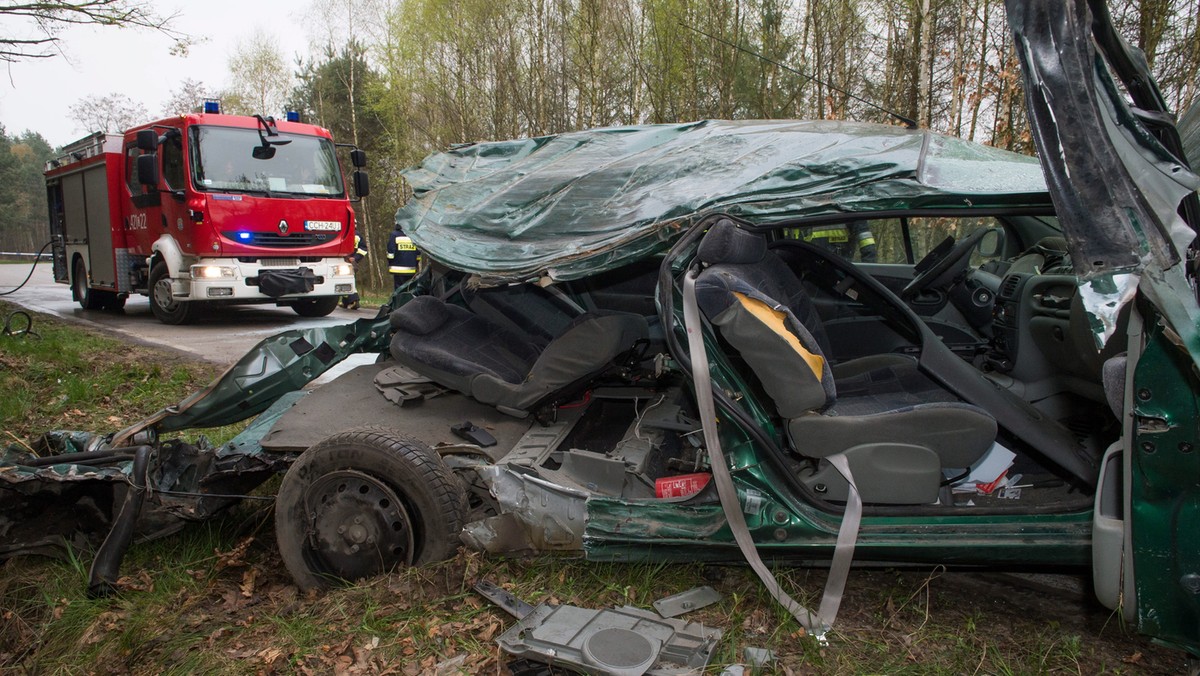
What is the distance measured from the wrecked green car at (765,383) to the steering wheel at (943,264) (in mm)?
18

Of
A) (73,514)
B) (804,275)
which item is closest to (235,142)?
(73,514)

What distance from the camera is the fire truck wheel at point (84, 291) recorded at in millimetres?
12457

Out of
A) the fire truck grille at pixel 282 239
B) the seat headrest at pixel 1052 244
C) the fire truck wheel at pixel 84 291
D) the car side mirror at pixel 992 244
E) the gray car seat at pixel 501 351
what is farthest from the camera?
the fire truck wheel at pixel 84 291

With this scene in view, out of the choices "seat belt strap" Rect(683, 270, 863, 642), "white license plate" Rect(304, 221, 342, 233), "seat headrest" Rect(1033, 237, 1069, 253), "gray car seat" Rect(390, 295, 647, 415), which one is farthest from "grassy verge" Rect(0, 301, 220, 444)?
"seat headrest" Rect(1033, 237, 1069, 253)

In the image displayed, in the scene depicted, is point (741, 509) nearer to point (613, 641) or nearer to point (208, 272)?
point (613, 641)

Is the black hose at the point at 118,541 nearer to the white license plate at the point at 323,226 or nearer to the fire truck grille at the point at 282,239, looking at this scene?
the fire truck grille at the point at 282,239

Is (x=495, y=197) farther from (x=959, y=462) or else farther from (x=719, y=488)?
(x=959, y=462)

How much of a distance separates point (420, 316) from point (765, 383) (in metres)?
1.84

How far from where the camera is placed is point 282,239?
10109mm

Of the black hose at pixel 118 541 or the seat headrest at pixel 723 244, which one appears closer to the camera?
the seat headrest at pixel 723 244

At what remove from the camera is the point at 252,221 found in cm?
979

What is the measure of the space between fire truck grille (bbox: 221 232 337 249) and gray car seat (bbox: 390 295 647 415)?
708cm

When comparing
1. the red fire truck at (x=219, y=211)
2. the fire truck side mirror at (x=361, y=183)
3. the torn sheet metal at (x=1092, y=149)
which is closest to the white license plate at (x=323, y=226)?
the red fire truck at (x=219, y=211)

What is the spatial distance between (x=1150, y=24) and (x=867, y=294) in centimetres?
707
